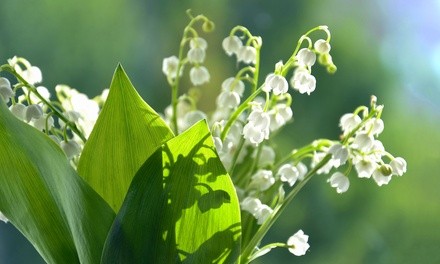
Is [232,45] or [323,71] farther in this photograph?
[323,71]

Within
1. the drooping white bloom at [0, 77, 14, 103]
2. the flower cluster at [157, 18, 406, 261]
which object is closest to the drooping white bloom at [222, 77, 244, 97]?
the flower cluster at [157, 18, 406, 261]

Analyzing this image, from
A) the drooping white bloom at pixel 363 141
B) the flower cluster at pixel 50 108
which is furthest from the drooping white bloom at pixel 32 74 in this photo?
the drooping white bloom at pixel 363 141

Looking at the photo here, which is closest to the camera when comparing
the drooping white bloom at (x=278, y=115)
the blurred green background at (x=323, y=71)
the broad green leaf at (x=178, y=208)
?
the broad green leaf at (x=178, y=208)

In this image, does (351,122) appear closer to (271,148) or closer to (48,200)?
(271,148)

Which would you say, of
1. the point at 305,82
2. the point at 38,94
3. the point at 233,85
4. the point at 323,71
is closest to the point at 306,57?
the point at 305,82

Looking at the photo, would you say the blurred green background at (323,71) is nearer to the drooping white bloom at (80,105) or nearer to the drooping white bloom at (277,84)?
the drooping white bloom at (80,105)

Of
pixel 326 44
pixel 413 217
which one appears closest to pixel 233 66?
pixel 413 217

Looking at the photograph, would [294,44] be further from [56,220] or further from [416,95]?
[56,220]
